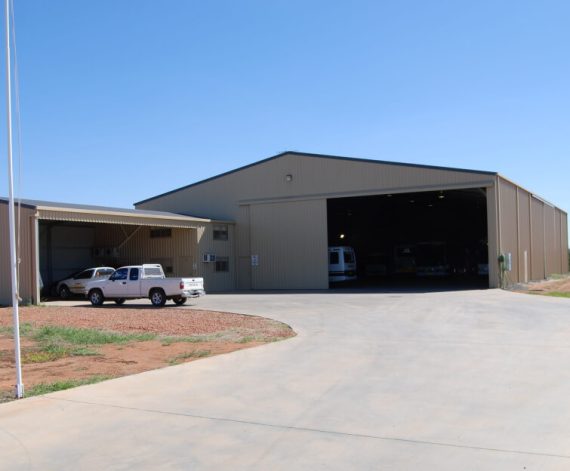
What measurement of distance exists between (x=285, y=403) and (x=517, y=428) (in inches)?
111

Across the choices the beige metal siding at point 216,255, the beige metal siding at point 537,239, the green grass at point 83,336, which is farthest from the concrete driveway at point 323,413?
the beige metal siding at point 537,239

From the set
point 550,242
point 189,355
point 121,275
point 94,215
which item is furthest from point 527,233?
point 189,355

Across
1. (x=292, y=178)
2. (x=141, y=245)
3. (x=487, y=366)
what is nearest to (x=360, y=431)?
(x=487, y=366)

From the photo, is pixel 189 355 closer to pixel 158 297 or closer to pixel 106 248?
pixel 158 297

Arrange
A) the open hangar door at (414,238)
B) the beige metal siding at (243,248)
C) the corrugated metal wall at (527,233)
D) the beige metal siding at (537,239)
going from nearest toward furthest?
the corrugated metal wall at (527,233), the beige metal siding at (243,248), the beige metal siding at (537,239), the open hangar door at (414,238)

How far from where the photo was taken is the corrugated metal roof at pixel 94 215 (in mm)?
25578

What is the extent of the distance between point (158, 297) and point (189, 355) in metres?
13.0

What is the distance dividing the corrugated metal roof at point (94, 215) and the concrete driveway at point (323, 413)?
627 inches

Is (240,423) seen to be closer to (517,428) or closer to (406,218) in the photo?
(517,428)

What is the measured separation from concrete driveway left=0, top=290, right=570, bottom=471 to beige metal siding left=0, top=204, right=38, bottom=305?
15.5 meters

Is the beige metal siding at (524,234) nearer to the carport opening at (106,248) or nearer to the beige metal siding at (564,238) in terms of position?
the carport opening at (106,248)

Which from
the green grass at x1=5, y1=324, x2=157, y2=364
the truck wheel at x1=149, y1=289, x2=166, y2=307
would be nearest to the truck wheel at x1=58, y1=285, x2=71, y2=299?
the truck wheel at x1=149, y1=289, x2=166, y2=307

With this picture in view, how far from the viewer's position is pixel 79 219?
27.0 meters

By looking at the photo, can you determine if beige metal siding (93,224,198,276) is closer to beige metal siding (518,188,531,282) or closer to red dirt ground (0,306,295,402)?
red dirt ground (0,306,295,402)
